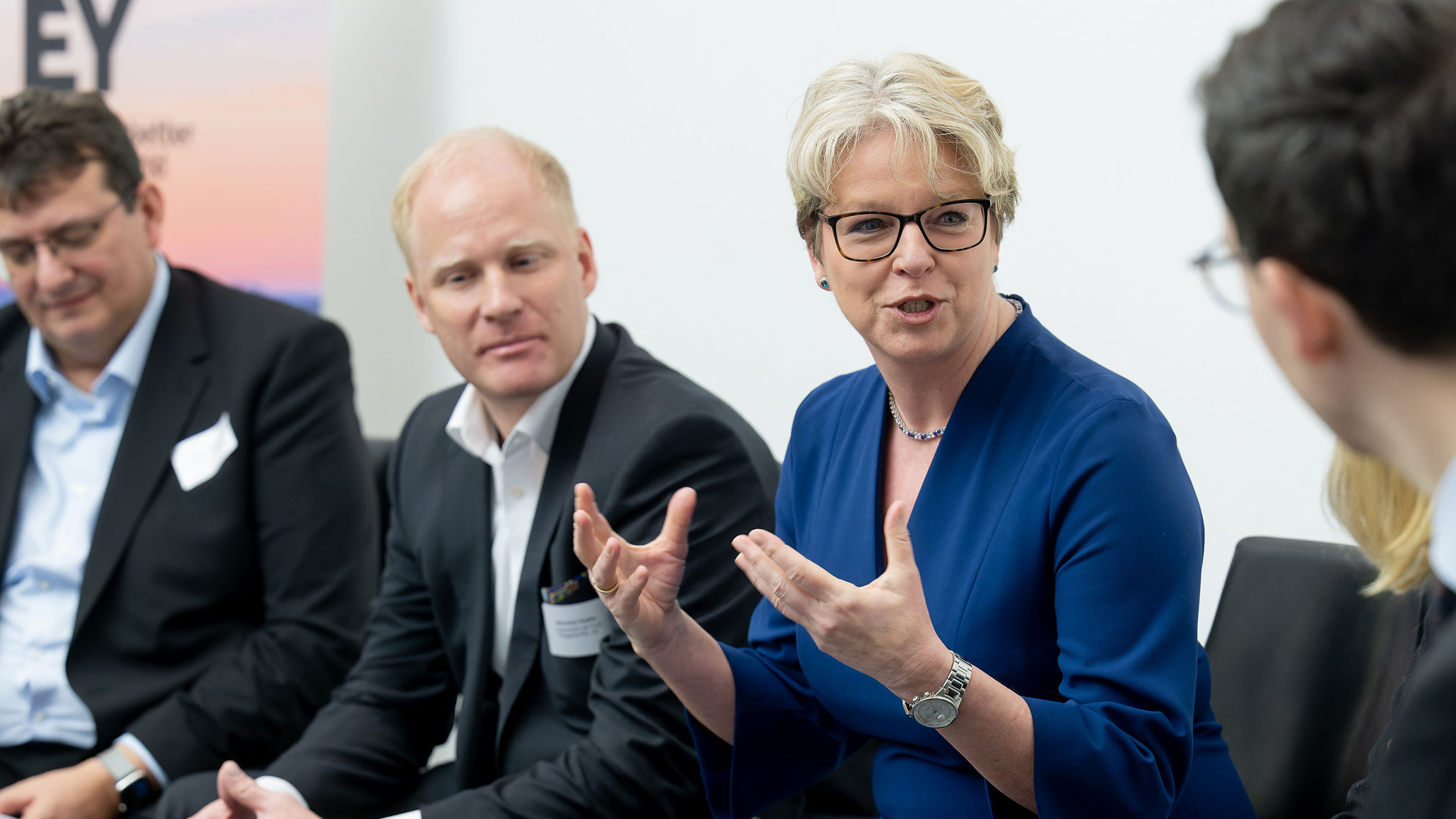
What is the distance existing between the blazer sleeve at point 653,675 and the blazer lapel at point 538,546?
0.28 ft

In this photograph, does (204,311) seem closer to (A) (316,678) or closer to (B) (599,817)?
(A) (316,678)

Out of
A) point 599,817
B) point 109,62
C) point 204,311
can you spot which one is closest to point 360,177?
point 109,62

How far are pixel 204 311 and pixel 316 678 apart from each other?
0.77 metres

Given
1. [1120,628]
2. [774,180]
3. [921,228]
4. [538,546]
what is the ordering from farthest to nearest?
[774,180] → [538,546] → [921,228] → [1120,628]

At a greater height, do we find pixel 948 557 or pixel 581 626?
pixel 948 557

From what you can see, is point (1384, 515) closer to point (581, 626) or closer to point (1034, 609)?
point (1034, 609)

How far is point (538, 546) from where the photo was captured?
181 centimetres

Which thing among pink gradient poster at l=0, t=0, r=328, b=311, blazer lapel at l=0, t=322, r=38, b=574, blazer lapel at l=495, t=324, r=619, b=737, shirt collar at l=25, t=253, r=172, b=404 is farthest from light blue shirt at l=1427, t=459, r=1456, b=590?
pink gradient poster at l=0, t=0, r=328, b=311

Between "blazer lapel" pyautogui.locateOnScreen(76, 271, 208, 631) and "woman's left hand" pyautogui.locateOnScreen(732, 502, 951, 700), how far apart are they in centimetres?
152

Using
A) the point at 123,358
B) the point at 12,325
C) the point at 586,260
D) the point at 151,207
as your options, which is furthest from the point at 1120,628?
the point at 12,325

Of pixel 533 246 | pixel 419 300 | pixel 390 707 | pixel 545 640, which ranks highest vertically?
pixel 533 246

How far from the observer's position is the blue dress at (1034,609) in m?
1.24

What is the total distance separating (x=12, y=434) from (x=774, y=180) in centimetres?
175

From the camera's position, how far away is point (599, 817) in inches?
65.2
